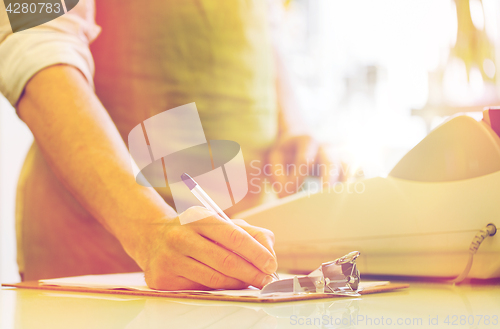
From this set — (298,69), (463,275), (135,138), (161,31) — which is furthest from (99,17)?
(463,275)

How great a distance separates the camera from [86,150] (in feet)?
1.42

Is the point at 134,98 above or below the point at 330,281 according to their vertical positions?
above

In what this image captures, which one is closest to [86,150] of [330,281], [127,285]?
[127,285]

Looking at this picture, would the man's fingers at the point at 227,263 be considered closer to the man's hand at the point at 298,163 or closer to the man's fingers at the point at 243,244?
the man's fingers at the point at 243,244

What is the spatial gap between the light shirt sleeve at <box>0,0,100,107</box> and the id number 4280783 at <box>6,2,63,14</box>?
0.02 m

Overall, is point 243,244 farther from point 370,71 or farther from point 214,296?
point 370,71

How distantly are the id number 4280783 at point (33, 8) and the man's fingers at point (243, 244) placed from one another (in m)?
0.44

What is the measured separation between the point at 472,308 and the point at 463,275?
12 centimetres

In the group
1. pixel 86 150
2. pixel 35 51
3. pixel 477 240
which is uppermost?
pixel 35 51

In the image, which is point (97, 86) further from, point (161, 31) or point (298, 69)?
point (298, 69)

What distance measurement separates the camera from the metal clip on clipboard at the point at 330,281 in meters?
0.24

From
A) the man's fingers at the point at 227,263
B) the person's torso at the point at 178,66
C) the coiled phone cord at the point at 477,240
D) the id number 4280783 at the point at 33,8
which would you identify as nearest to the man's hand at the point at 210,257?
the man's fingers at the point at 227,263

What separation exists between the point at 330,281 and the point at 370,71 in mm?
411

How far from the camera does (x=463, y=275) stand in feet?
1.02
